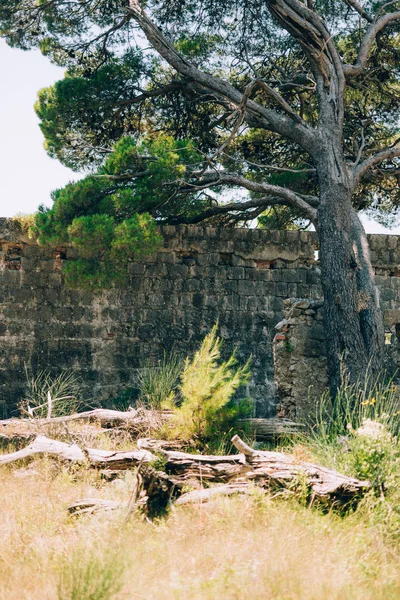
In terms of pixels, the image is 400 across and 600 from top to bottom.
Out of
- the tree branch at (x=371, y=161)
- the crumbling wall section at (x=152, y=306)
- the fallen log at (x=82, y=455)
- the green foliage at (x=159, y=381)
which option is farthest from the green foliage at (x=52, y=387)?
the tree branch at (x=371, y=161)

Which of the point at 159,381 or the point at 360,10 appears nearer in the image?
the point at 159,381

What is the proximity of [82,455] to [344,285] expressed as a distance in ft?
15.0

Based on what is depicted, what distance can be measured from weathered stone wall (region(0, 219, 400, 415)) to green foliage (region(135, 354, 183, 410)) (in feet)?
0.53

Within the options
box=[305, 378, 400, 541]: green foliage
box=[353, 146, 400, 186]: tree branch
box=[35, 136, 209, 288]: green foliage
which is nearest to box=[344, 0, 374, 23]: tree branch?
box=[353, 146, 400, 186]: tree branch

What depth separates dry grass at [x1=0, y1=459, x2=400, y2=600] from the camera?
4109mm

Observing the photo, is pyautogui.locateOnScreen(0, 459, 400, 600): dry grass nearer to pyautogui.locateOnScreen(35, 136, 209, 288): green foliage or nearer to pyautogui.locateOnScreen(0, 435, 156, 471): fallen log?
pyautogui.locateOnScreen(0, 435, 156, 471): fallen log

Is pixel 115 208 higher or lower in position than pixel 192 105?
lower

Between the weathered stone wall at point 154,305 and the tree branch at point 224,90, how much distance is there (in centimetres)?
187

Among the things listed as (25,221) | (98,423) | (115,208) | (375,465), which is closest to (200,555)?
(375,465)

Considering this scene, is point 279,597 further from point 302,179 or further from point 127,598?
point 302,179

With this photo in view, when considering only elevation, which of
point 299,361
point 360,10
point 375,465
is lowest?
point 375,465

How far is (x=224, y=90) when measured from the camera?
1129 centimetres

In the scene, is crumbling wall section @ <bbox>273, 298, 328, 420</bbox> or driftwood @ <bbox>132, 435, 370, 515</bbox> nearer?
driftwood @ <bbox>132, 435, 370, 515</bbox>

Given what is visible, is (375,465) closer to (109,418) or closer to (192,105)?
(109,418)
